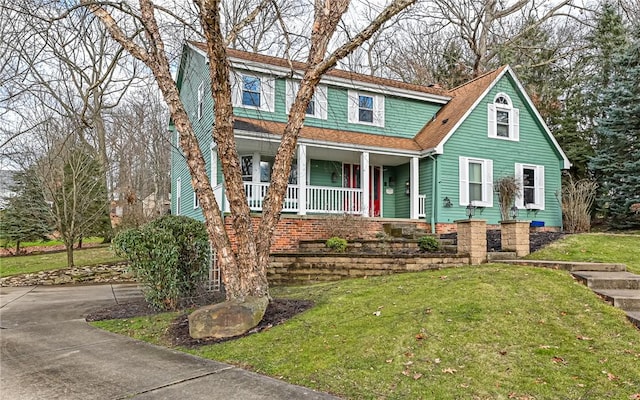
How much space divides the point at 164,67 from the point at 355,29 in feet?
11.5

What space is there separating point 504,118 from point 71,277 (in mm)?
16096

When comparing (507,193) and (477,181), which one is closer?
(507,193)

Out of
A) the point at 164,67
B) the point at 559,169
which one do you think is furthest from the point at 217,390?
the point at 559,169

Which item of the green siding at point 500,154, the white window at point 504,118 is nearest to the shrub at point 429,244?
the green siding at point 500,154

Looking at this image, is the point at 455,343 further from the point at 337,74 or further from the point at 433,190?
the point at 337,74

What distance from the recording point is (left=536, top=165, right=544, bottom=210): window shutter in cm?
1553

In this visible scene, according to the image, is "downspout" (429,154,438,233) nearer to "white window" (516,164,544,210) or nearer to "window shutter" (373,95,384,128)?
"window shutter" (373,95,384,128)

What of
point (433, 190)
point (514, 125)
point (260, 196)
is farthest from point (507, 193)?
point (260, 196)

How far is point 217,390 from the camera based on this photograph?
359cm

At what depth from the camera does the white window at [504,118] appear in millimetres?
15281

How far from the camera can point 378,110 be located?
15023 mm

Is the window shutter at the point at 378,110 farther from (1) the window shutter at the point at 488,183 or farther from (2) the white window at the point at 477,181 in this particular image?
(1) the window shutter at the point at 488,183

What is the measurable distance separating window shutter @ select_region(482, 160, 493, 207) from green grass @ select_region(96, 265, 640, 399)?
8.72 metres

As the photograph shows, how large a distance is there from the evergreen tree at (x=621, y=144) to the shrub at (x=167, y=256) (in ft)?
50.6
